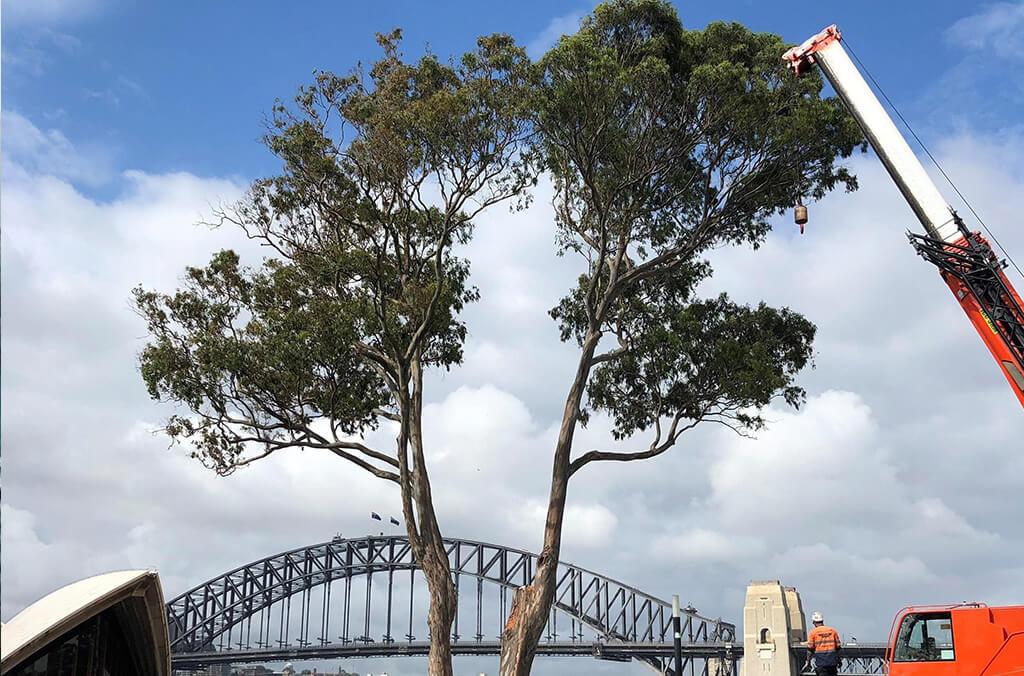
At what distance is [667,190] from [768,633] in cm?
2567

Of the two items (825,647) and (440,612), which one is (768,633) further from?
(825,647)

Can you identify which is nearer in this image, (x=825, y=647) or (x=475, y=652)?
(x=825, y=647)

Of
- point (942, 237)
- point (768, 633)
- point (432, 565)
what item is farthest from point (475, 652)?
point (942, 237)

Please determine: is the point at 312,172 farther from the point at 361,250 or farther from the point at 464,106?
the point at 464,106

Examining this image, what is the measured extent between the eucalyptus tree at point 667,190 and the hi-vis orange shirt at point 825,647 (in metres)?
8.17

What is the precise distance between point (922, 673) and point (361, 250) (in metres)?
16.1

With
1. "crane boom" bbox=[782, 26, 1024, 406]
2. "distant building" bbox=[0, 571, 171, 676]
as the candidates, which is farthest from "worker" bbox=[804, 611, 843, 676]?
"distant building" bbox=[0, 571, 171, 676]

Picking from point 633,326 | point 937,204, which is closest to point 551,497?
point 633,326

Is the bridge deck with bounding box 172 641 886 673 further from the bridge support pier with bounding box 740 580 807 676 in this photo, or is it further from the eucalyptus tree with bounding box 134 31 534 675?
the eucalyptus tree with bounding box 134 31 534 675

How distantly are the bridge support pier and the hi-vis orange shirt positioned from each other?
28.1m

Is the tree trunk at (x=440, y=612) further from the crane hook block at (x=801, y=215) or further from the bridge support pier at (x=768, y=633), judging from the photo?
the bridge support pier at (x=768, y=633)

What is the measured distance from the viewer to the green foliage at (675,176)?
25500 millimetres

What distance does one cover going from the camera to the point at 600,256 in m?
26.9

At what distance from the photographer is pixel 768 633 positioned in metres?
46.0
